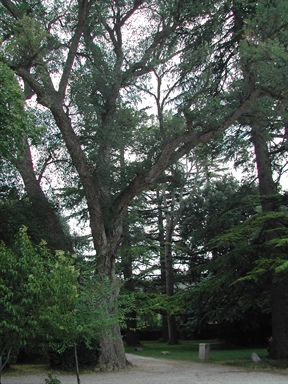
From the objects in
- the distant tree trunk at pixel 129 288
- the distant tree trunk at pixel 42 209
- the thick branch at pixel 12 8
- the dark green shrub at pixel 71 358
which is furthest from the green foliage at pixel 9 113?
the distant tree trunk at pixel 129 288

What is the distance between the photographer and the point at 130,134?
1547 cm

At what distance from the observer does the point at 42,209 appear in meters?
15.0

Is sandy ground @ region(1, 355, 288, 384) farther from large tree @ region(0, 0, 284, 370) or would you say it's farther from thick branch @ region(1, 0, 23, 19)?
thick branch @ region(1, 0, 23, 19)

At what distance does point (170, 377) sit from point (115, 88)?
9779 millimetres

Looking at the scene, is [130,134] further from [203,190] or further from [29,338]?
[203,190]

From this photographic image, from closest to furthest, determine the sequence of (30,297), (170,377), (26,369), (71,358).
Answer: (30,297) < (170,377) < (71,358) < (26,369)

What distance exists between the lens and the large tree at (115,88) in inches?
536

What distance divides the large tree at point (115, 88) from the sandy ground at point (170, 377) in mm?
1085

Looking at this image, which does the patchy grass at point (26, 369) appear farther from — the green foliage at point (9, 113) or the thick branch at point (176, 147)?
the green foliage at point (9, 113)

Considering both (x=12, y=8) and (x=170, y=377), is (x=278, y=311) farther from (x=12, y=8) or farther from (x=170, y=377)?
(x=12, y=8)

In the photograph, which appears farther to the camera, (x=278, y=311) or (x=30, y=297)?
(x=278, y=311)

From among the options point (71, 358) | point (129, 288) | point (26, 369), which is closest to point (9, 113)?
point (71, 358)

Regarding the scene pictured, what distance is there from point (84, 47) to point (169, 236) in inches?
661

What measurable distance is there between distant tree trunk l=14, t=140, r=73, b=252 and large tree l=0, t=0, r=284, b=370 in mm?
1459
